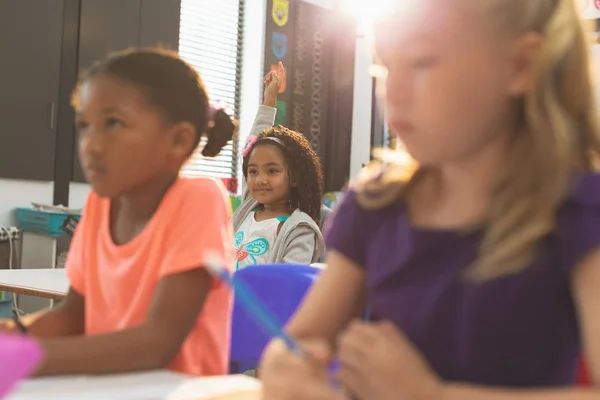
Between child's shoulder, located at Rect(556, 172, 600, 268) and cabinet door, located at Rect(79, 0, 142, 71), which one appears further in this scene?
cabinet door, located at Rect(79, 0, 142, 71)

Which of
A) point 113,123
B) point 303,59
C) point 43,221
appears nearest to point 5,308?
point 43,221

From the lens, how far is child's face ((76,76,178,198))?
847mm

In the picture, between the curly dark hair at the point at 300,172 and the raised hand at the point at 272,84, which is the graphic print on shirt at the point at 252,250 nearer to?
the curly dark hair at the point at 300,172

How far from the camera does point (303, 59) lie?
614 cm

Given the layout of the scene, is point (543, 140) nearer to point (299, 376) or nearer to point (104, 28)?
point (299, 376)

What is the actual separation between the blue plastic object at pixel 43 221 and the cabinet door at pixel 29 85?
0.85 feet

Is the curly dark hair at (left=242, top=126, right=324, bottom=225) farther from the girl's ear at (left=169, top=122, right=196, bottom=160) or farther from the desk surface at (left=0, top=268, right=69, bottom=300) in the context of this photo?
the girl's ear at (left=169, top=122, right=196, bottom=160)

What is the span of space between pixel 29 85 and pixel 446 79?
13.3 ft

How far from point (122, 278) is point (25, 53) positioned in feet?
12.0

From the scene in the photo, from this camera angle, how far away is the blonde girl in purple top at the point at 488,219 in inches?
22.5

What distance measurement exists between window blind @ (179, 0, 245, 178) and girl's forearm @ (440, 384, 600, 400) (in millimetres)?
4760

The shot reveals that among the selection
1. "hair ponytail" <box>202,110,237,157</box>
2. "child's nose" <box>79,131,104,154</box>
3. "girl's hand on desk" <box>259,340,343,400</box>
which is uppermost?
"hair ponytail" <box>202,110,237,157</box>

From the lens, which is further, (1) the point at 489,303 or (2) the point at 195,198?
(2) the point at 195,198

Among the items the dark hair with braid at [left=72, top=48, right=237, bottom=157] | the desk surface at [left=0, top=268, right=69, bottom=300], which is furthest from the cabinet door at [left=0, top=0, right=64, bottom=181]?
the dark hair with braid at [left=72, top=48, right=237, bottom=157]
